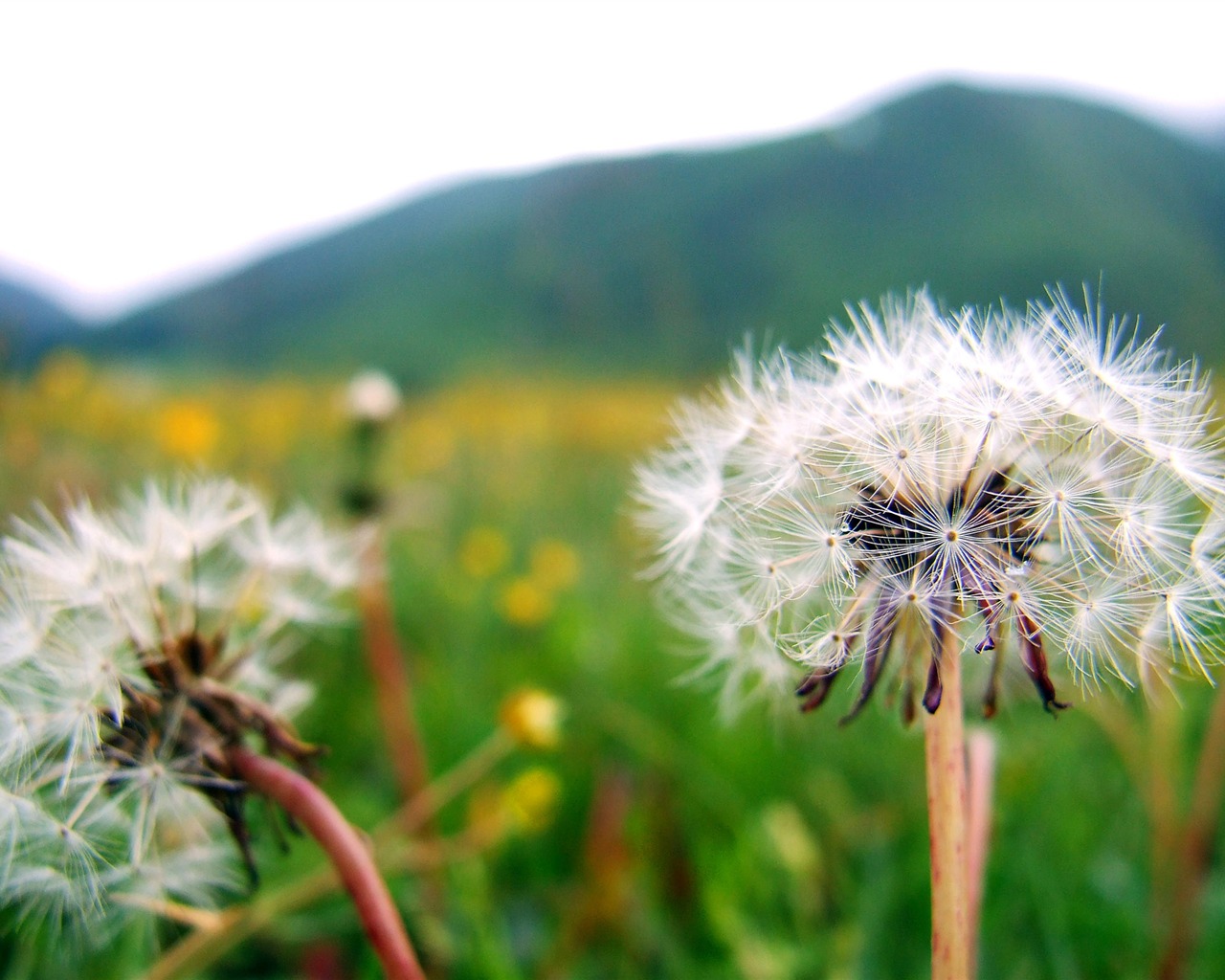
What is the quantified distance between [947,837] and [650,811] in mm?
1756

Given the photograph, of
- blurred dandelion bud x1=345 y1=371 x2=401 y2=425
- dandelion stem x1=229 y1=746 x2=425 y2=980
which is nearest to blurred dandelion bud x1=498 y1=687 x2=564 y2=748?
dandelion stem x1=229 y1=746 x2=425 y2=980

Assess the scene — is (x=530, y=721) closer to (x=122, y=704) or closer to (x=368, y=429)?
(x=122, y=704)

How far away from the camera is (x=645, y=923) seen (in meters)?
2.12

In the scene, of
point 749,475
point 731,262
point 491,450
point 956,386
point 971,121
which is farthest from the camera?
point 971,121

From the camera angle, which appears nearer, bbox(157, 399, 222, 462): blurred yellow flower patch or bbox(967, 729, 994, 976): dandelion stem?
bbox(967, 729, 994, 976): dandelion stem

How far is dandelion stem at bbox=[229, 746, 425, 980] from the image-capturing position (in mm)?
958

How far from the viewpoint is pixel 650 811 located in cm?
256

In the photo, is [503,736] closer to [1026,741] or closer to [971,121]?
[1026,741]

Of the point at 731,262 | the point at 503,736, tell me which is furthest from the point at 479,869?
the point at 731,262

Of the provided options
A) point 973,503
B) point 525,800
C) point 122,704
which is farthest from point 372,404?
point 973,503

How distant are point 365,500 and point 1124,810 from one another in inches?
91.7

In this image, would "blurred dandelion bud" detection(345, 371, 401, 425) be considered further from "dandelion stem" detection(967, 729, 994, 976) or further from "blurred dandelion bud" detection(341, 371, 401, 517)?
"dandelion stem" detection(967, 729, 994, 976)

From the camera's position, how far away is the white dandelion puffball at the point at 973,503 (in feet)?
3.32

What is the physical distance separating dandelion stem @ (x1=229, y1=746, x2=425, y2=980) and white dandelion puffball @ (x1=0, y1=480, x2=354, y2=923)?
4.4 inches
